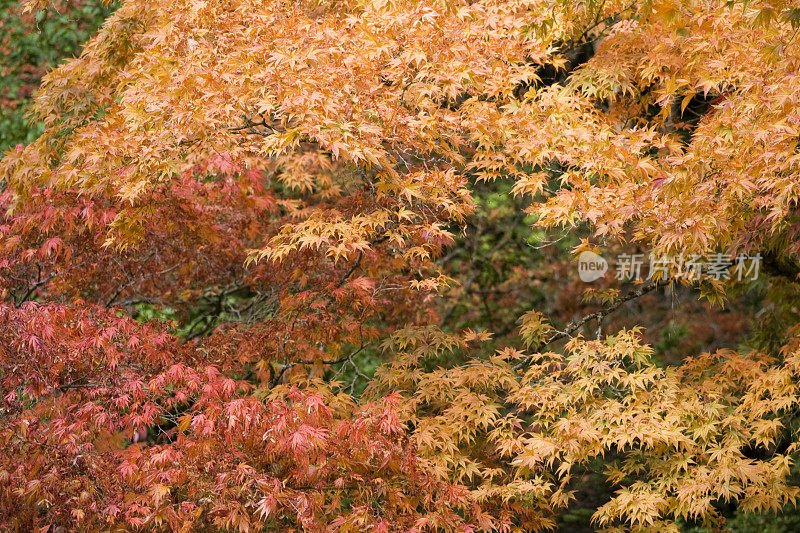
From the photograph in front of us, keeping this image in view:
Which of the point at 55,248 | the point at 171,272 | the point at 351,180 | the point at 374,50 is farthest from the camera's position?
the point at 351,180

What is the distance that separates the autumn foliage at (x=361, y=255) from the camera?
3.90m

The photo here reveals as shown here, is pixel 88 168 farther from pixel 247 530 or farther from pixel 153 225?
pixel 247 530

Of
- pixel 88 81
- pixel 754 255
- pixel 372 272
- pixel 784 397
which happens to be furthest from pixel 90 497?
pixel 754 255

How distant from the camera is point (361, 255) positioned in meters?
5.37

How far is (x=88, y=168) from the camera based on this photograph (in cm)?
457

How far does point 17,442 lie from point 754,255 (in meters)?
4.59

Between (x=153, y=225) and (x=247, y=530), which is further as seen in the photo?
(x=153, y=225)

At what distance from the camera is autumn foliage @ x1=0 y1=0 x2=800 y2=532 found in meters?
3.90

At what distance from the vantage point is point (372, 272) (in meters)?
5.54

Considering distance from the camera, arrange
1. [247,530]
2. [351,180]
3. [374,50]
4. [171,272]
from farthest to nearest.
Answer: [351,180] < [171,272] < [374,50] < [247,530]

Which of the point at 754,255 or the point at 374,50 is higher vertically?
the point at 374,50

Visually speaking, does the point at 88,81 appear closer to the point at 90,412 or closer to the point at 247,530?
the point at 90,412

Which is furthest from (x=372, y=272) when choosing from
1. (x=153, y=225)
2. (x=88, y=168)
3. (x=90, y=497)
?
(x=90, y=497)

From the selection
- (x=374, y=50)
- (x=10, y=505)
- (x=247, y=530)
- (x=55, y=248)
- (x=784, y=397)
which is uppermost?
(x=374, y=50)
